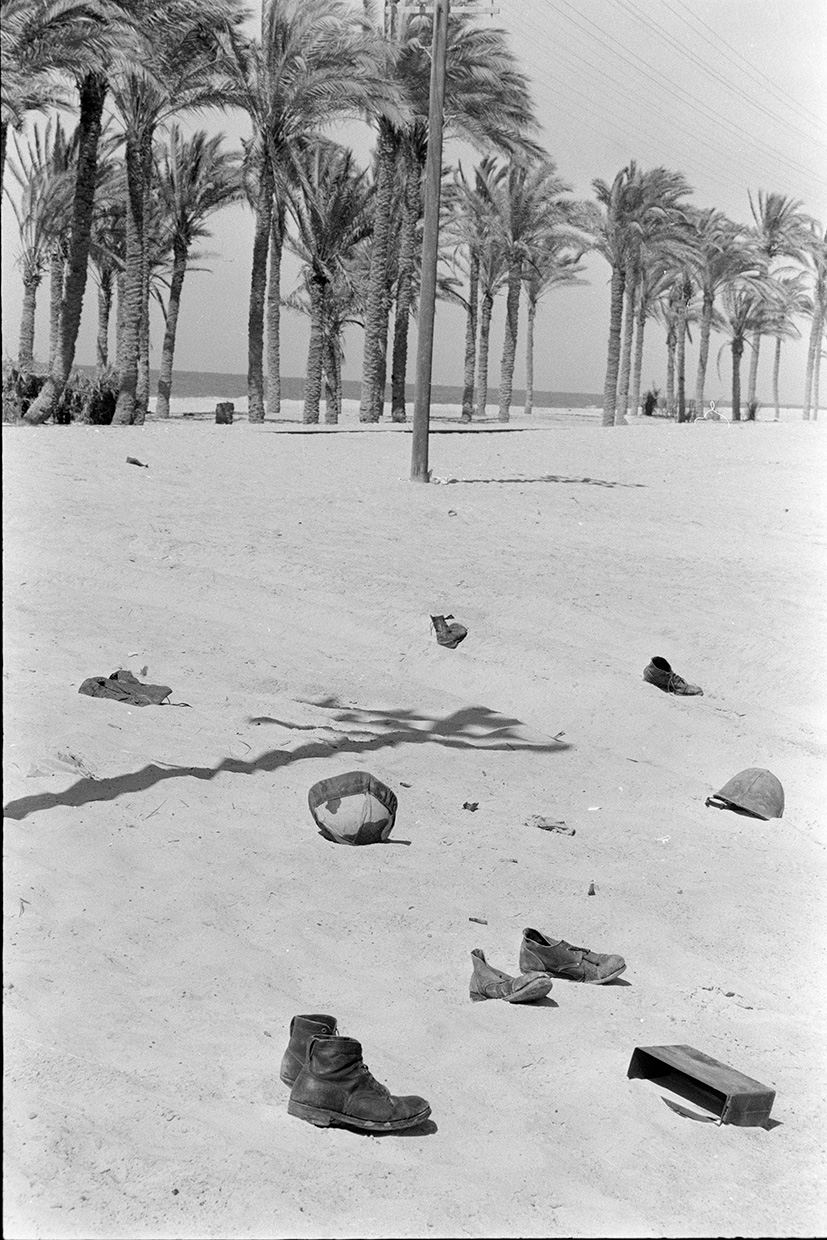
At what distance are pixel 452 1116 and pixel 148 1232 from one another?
70 centimetres

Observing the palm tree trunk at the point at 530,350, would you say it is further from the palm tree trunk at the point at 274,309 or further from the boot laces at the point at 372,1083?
the boot laces at the point at 372,1083

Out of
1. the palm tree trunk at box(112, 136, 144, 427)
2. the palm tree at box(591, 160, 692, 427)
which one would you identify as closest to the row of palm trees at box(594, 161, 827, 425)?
the palm tree at box(591, 160, 692, 427)

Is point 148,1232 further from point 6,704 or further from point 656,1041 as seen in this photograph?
point 6,704

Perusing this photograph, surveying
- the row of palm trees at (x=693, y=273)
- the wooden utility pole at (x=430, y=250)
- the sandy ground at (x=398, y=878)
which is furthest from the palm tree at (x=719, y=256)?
the sandy ground at (x=398, y=878)

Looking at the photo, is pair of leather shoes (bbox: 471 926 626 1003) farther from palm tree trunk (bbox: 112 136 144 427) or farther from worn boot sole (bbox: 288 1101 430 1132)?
palm tree trunk (bbox: 112 136 144 427)

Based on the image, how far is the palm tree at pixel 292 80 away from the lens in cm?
2269

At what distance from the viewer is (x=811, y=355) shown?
49719 mm

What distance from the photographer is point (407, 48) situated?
2439 centimetres

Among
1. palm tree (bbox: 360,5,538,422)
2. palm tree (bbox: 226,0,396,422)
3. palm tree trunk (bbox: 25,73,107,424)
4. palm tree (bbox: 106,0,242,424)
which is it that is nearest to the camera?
palm tree (bbox: 106,0,242,424)

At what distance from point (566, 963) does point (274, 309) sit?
1206 inches

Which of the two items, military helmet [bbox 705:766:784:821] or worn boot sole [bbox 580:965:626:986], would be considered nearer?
worn boot sole [bbox 580:965:626:986]

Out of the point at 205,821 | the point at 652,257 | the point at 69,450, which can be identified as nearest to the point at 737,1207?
the point at 205,821

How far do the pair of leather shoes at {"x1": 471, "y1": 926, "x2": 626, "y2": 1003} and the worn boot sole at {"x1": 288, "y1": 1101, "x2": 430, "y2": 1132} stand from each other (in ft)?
2.19

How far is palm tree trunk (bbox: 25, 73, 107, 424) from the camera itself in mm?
19047
